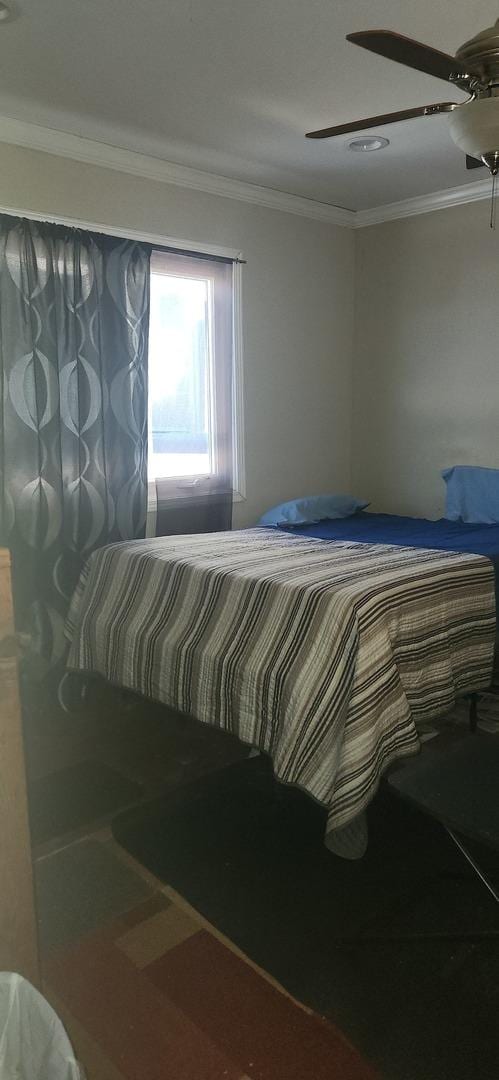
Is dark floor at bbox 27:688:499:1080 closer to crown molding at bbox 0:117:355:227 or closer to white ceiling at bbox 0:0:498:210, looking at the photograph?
white ceiling at bbox 0:0:498:210

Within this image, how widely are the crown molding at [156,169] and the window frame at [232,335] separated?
0.31m

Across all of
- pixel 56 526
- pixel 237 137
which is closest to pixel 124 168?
pixel 237 137

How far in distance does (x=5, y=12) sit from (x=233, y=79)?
2.54 ft

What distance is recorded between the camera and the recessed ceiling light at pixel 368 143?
119 inches

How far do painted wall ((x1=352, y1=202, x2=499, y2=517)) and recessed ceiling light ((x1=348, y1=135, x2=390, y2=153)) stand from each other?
85 cm

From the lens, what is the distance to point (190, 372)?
358 centimetres

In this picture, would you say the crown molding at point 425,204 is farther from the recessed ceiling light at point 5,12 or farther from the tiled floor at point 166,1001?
the tiled floor at point 166,1001

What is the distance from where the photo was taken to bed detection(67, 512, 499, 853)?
1995mm

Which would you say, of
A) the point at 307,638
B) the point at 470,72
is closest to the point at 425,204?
the point at 470,72

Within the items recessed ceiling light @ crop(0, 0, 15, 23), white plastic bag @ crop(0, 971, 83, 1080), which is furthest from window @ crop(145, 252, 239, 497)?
white plastic bag @ crop(0, 971, 83, 1080)

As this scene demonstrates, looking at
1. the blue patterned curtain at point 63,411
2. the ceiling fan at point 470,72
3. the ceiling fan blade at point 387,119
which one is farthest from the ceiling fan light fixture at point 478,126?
the blue patterned curtain at point 63,411

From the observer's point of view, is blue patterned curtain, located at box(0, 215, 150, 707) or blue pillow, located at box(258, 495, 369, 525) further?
blue pillow, located at box(258, 495, 369, 525)

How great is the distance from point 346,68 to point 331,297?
1801 mm

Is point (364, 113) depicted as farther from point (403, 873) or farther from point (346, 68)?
point (403, 873)
